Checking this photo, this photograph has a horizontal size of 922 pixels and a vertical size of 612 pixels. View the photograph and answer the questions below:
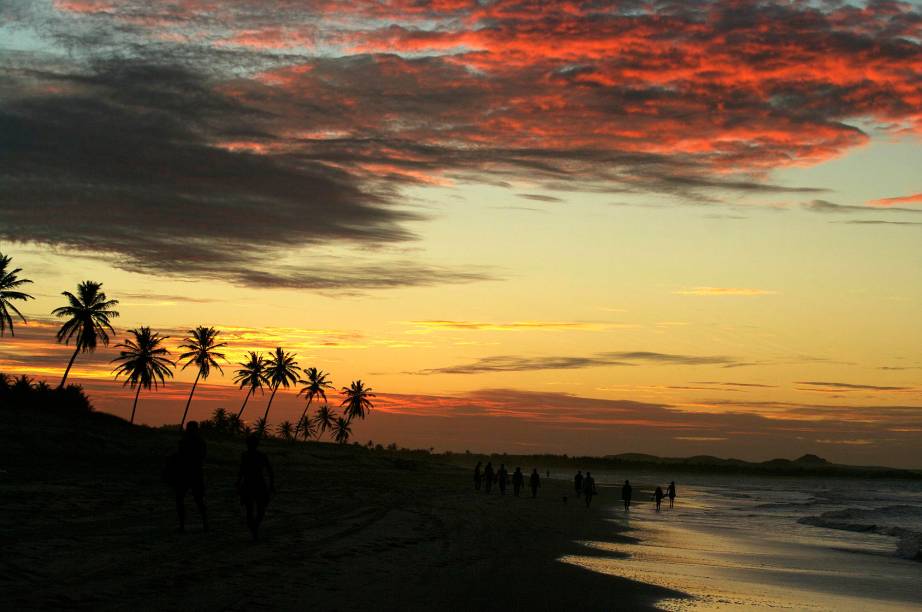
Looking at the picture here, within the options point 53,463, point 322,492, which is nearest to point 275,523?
point 322,492

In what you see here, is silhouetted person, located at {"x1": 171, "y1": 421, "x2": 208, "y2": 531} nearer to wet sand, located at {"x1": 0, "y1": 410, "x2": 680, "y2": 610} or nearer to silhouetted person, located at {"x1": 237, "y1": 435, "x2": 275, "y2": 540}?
wet sand, located at {"x1": 0, "y1": 410, "x2": 680, "y2": 610}

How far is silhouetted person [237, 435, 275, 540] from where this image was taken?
16219 mm

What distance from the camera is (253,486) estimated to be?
16.4m

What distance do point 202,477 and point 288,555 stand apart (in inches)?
128

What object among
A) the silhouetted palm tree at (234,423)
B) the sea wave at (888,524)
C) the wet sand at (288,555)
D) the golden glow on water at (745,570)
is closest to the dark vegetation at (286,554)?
the wet sand at (288,555)

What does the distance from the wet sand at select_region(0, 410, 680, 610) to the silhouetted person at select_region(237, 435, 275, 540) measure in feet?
1.74

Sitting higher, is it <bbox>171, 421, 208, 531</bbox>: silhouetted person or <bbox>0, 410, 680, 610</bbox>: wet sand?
<bbox>171, 421, 208, 531</bbox>: silhouetted person

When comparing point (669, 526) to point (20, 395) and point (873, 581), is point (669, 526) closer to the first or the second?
point (873, 581)

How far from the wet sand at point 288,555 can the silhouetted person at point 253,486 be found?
1.74ft

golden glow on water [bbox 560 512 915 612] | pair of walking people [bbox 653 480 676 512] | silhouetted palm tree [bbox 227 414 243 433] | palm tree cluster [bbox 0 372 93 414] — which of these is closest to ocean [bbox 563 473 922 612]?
golden glow on water [bbox 560 512 915 612]

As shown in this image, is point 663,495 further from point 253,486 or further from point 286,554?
point 286,554

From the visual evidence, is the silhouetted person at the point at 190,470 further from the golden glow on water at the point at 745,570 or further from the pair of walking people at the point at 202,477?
the golden glow on water at the point at 745,570

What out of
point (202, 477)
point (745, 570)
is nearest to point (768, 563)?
point (745, 570)

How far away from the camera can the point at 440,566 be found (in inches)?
596
